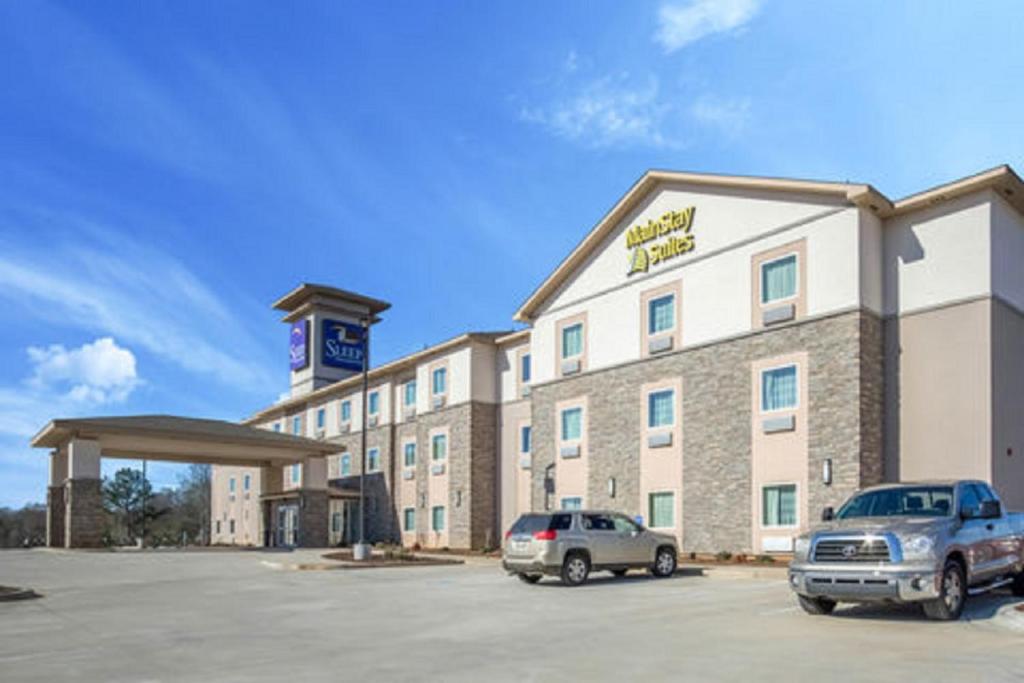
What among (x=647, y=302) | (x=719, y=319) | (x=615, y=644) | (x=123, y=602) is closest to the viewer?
(x=615, y=644)

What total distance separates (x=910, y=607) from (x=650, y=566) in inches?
322

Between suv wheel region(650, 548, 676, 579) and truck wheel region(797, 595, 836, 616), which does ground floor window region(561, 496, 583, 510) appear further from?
truck wheel region(797, 595, 836, 616)

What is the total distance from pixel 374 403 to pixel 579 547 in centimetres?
3143

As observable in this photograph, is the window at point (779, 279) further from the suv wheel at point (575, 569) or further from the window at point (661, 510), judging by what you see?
the suv wheel at point (575, 569)

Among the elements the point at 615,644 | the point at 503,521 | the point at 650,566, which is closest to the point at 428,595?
the point at 650,566

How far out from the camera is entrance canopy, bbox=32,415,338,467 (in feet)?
127

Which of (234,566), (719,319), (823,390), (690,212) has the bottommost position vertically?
(234,566)

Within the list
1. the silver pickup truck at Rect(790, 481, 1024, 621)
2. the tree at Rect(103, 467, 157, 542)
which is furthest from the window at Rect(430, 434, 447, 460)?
the tree at Rect(103, 467, 157, 542)

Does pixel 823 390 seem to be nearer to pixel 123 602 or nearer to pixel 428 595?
pixel 428 595

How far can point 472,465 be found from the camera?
40.0 metres

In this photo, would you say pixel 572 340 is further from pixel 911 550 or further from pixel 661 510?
pixel 911 550

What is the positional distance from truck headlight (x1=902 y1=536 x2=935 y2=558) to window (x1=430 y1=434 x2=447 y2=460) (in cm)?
3196

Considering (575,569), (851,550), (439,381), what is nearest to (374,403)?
(439,381)

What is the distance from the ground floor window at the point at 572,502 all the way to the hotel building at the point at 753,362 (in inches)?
5.2
